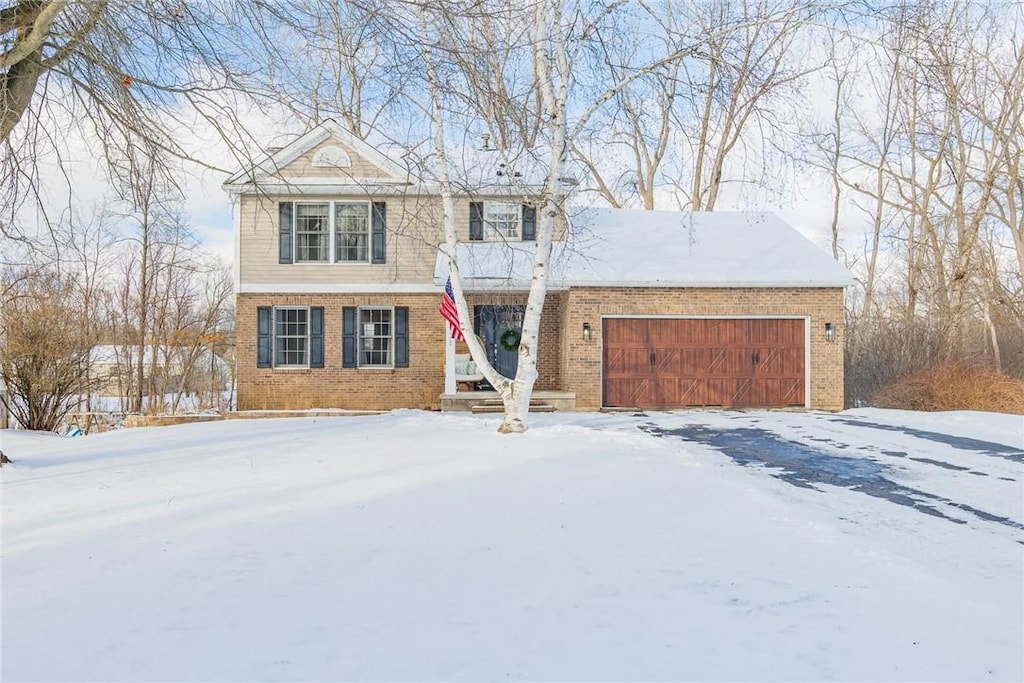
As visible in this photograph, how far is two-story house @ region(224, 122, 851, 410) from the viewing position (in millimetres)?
15992

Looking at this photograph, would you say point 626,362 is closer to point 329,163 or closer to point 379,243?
point 379,243

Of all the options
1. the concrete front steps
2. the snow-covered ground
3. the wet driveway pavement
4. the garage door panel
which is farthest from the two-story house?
the snow-covered ground

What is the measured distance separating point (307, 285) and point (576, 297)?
250 inches

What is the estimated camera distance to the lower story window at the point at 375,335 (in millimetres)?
16953

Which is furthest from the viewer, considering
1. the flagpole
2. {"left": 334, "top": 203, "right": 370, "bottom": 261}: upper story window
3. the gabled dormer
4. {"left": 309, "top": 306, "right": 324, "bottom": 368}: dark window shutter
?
{"left": 334, "top": 203, "right": 370, "bottom": 261}: upper story window

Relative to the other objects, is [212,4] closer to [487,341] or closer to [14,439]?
[14,439]

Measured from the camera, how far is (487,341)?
1828cm

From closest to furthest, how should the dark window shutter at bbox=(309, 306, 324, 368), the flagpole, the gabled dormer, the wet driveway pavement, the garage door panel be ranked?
the wet driveway pavement, the garage door panel, the flagpole, the gabled dormer, the dark window shutter at bbox=(309, 306, 324, 368)

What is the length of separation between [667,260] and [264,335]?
380 inches

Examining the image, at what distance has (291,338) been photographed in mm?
16828

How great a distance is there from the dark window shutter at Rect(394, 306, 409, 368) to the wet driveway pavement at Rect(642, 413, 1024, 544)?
21.2 ft

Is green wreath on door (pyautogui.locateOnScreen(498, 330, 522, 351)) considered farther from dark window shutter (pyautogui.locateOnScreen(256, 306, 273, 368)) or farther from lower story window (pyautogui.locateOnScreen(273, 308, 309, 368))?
dark window shutter (pyautogui.locateOnScreen(256, 306, 273, 368))

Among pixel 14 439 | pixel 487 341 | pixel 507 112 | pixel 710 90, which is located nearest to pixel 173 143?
pixel 507 112

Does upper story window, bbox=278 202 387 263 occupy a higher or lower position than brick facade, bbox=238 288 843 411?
higher
